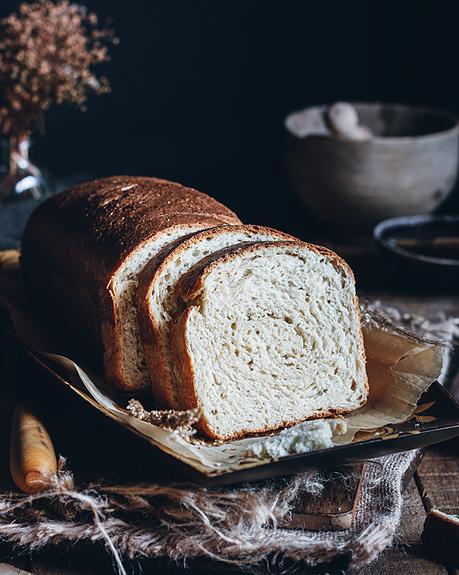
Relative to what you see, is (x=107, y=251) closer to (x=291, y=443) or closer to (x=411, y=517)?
(x=291, y=443)

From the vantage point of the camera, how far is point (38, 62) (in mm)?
3918

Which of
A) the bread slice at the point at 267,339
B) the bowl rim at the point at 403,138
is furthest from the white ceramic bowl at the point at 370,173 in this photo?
the bread slice at the point at 267,339

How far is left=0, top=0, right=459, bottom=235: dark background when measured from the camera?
488 cm

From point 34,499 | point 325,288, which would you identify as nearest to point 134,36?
point 325,288

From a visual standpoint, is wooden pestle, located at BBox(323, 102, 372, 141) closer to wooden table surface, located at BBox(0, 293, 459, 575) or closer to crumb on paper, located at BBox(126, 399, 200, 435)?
wooden table surface, located at BBox(0, 293, 459, 575)

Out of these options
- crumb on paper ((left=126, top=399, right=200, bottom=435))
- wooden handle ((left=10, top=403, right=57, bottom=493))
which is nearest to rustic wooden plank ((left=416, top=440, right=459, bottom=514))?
crumb on paper ((left=126, top=399, right=200, bottom=435))

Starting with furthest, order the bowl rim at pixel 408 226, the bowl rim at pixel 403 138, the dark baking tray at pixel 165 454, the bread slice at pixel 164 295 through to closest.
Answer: the bowl rim at pixel 403 138 < the bowl rim at pixel 408 226 < the bread slice at pixel 164 295 < the dark baking tray at pixel 165 454

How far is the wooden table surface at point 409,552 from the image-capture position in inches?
80.7

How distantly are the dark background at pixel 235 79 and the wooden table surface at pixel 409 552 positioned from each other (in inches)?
92.2

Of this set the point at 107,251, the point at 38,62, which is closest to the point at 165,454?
the point at 107,251

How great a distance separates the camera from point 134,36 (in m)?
4.86

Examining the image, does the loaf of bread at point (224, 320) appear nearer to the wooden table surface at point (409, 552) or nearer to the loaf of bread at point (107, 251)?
the loaf of bread at point (107, 251)

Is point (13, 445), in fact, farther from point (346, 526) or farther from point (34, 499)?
point (346, 526)

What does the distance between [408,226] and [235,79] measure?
5.16 feet
